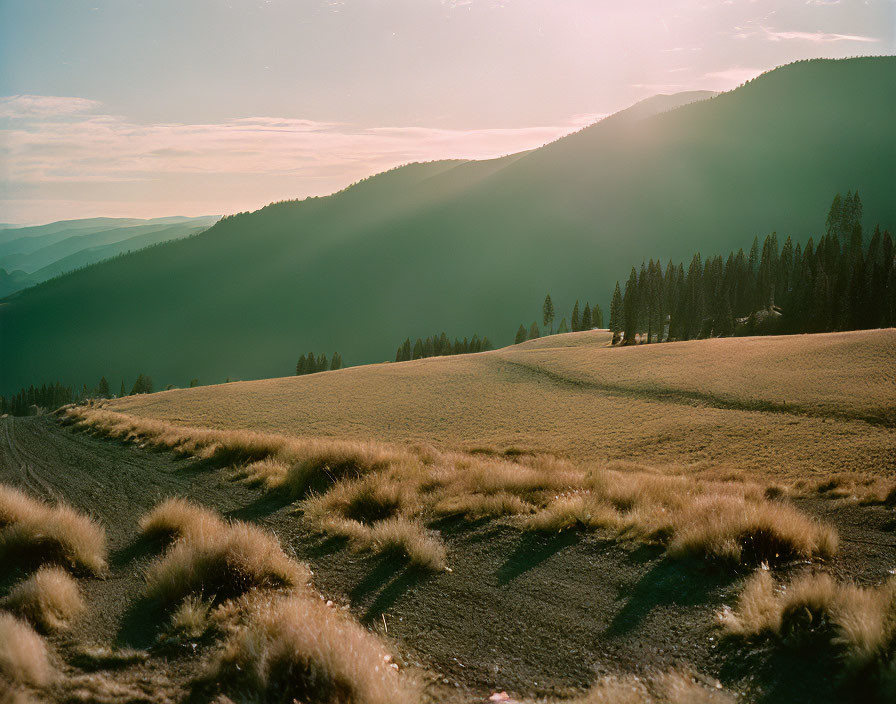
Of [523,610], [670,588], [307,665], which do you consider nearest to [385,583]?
[523,610]

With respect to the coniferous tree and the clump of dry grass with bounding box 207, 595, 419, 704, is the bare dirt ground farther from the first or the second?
the coniferous tree

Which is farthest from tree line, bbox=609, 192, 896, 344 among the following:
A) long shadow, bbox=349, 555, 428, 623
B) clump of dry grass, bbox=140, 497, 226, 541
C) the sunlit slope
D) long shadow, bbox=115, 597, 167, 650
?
long shadow, bbox=115, 597, 167, 650

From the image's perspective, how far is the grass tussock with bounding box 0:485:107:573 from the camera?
7.12 meters

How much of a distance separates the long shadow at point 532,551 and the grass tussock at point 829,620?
97.0 inches

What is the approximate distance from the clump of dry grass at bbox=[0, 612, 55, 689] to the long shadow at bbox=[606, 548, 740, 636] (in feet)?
18.0

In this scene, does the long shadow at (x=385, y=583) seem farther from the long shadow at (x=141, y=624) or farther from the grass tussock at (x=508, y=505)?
the long shadow at (x=141, y=624)

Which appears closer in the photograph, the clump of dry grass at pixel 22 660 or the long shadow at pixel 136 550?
the clump of dry grass at pixel 22 660

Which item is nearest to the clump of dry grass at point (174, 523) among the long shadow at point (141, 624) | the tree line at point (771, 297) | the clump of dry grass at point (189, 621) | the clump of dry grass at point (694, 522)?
the long shadow at point (141, 624)

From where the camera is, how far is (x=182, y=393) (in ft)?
187

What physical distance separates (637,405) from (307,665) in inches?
1506

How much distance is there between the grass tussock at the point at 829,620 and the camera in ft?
14.1

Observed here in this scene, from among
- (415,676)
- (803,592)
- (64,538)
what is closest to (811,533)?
(803,592)

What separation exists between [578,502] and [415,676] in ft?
15.3

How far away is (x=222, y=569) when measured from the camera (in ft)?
21.0
